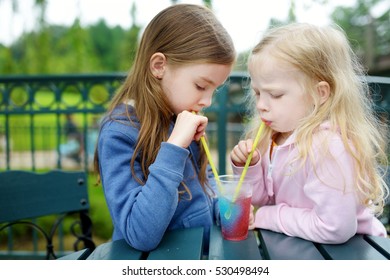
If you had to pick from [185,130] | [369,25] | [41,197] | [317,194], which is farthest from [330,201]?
[369,25]

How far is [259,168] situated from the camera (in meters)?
1.44

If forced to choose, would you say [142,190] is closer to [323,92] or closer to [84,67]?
[323,92]

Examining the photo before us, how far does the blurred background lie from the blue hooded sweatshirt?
1.69 ft

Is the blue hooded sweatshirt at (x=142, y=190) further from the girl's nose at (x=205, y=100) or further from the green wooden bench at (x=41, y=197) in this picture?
the green wooden bench at (x=41, y=197)

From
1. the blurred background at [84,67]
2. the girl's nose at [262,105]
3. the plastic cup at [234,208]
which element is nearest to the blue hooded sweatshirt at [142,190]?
the plastic cup at [234,208]

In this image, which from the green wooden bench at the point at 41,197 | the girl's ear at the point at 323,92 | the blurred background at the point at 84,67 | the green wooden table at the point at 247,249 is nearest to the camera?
the green wooden table at the point at 247,249

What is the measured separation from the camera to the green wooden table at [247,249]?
111 cm

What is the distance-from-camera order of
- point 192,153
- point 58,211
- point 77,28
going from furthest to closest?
point 77,28, point 58,211, point 192,153

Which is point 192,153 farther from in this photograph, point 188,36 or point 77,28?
point 77,28

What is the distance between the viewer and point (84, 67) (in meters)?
6.08

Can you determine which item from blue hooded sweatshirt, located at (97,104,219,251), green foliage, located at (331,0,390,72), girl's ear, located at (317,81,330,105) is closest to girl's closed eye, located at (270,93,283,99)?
girl's ear, located at (317,81,330,105)

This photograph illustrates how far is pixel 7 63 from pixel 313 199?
4595mm

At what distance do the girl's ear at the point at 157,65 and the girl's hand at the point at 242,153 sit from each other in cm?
35
